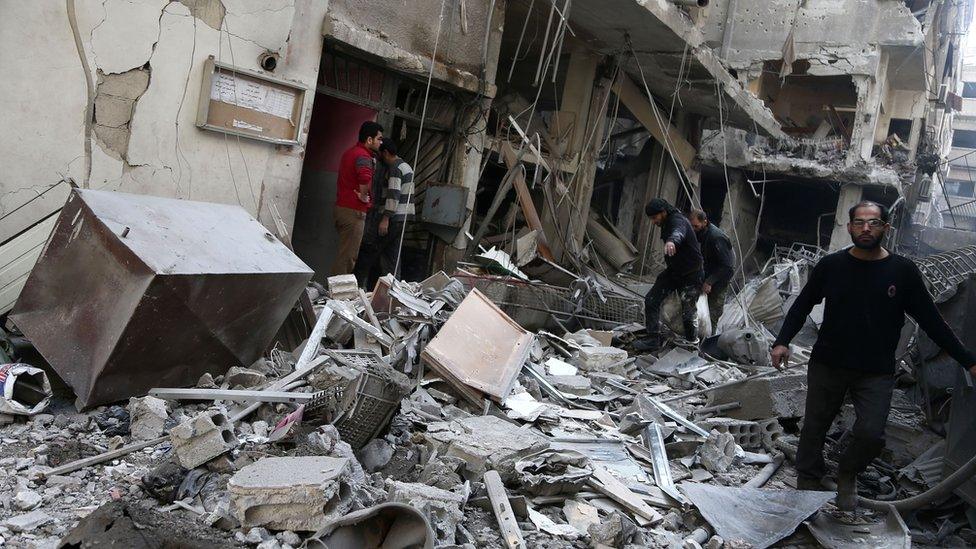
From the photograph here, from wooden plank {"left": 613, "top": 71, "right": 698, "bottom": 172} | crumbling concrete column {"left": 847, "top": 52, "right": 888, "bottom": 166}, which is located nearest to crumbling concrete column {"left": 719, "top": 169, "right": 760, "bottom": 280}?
crumbling concrete column {"left": 847, "top": 52, "right": 888, "bottom": 166}

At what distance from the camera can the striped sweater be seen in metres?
8.05

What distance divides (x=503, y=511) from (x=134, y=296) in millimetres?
2230

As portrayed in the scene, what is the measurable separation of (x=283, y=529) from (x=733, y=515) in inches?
101

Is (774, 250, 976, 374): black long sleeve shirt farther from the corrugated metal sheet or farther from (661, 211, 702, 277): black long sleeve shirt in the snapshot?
the corrugated metal sheet

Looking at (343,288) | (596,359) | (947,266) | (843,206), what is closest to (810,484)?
(596,359)

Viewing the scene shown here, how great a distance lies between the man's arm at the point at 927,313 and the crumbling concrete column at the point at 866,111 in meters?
17.5

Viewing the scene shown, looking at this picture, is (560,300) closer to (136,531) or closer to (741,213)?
(136,531)

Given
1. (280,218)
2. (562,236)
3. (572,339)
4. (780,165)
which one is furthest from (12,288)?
(780,165)

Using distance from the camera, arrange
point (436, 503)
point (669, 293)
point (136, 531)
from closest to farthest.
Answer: point (136, 531) → point (436, 503) → point (669, 293)

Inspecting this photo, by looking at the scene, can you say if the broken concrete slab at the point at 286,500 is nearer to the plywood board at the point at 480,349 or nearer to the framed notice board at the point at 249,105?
the plywood board at the point at 480,349

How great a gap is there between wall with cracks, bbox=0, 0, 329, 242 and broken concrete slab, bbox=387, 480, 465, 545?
3.82m

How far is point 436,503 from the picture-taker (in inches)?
140

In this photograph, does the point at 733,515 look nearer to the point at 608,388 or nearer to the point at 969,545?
the point at 969,545

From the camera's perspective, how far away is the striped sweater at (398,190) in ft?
26.4
